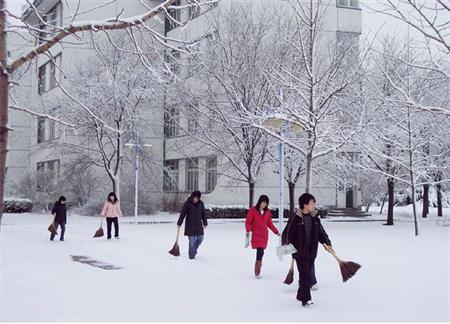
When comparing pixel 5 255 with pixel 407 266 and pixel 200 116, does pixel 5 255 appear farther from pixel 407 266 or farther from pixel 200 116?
pixel 200 116

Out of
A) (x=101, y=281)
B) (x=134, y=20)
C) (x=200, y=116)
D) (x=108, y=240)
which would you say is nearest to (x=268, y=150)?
(x=200, y=116)

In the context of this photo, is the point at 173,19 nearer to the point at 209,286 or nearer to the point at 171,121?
the point at 209,286

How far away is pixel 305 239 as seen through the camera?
859 cm

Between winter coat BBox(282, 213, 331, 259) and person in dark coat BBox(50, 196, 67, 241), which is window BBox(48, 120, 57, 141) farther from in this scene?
winter coat BBox(282, 213, 331, 259)

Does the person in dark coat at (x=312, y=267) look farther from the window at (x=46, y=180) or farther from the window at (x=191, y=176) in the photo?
the window at (x=191, y=176)

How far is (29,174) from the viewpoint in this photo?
3950 cm

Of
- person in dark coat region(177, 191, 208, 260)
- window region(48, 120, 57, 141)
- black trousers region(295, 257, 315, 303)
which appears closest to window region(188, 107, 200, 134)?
person in dark coat region(177, 191, 208, 260)

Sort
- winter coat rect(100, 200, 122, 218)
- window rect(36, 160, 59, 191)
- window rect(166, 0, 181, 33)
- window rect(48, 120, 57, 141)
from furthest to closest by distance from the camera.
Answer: window rect(48, 120, 57, 141), window rect(36, 160, 59, 191), winter coat rect(100, 200, 122, 218), window rect(166, 0, 181, 33)

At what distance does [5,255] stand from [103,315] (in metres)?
7.98

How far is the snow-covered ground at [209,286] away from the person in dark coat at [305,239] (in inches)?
12.5

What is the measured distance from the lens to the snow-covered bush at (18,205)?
3728cm

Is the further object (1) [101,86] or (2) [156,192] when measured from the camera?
(2) [156,192]

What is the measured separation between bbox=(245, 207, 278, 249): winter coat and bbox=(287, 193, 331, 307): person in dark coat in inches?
101

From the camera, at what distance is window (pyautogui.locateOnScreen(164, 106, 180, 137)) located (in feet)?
101
